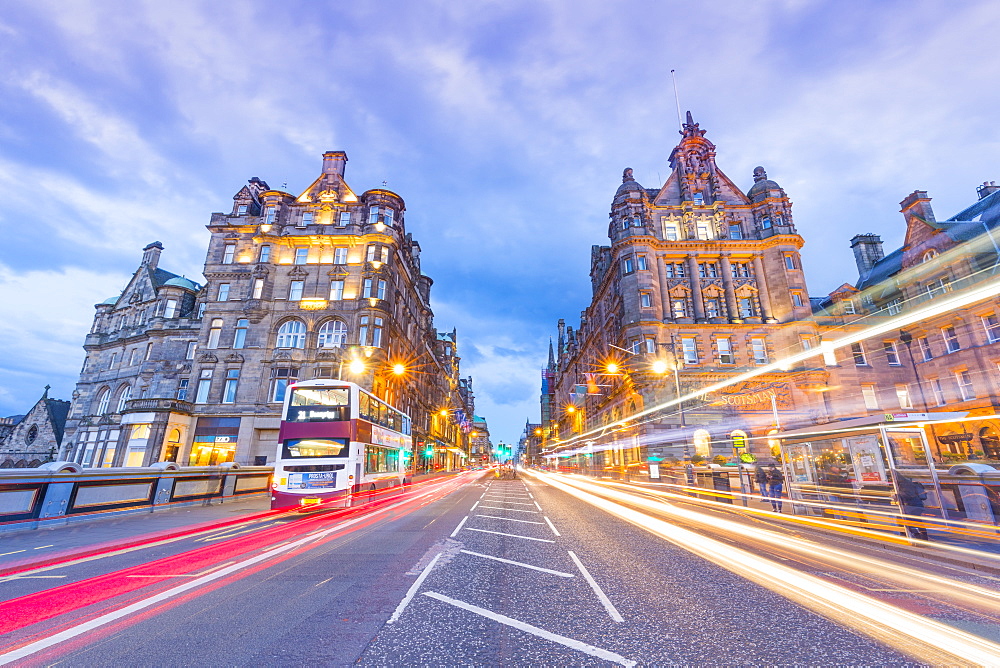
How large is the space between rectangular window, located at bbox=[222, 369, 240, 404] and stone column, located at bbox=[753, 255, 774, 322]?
48.9 m

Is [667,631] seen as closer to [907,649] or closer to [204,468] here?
[907,649]

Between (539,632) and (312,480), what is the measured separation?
1347 centimetres

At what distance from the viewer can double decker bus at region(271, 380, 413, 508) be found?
15032 millimetres

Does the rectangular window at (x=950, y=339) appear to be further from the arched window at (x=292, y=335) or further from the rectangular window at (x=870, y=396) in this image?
the arched window at (x=292, y=335)

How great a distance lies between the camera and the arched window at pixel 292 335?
35406 mm

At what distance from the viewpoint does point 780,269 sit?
38719 millimetres

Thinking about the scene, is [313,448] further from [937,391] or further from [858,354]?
[858,354]

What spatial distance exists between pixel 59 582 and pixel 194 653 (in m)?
5.16

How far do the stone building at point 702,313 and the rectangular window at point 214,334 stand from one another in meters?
33.9

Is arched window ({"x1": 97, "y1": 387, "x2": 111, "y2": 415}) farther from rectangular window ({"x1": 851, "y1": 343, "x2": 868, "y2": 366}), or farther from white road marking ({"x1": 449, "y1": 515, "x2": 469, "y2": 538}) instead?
rectangular window ({"x1": 851, "y1": 343, "x2": 868, "y2": 366})

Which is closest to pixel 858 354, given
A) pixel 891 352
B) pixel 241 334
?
pixel 891 352

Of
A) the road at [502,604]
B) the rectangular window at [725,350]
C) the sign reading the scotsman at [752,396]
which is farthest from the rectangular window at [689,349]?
the road at [502,604]

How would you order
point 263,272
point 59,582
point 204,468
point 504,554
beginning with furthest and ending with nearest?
point 263,272 < point 204,468 < point 504,554 < point 59,582

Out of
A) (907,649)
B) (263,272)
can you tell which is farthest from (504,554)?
(263,272)
